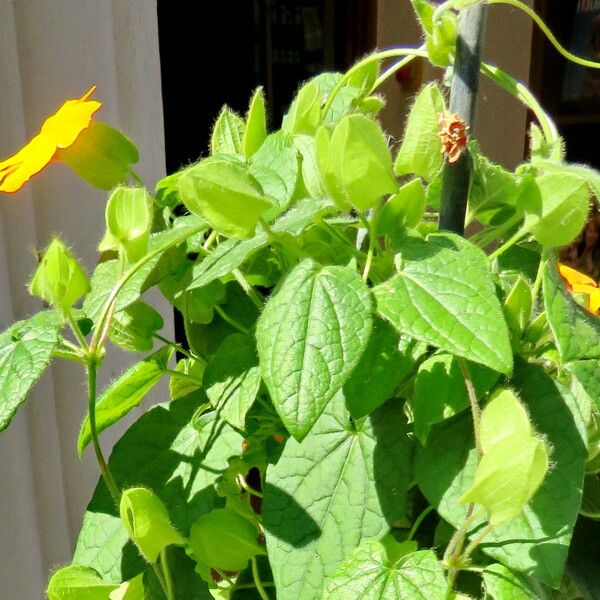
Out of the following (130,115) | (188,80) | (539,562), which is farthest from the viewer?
(188,80)

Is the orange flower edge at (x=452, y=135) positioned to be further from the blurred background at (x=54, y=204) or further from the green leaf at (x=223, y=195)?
the blurred background at (x=54, y=204)

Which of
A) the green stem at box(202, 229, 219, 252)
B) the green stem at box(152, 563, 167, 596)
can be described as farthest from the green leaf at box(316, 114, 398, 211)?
the green stem at box(152, 563, 167, 596)

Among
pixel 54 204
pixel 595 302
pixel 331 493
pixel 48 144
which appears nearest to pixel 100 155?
pixel 48 144

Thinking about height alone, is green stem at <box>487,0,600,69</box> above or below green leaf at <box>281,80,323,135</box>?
above

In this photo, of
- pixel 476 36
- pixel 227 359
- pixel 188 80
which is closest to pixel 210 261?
pixel 227 359

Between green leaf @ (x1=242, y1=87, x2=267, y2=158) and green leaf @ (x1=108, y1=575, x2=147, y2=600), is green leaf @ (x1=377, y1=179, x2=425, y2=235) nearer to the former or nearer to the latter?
green leaf @ (x1=242, y1=87, x2=267, y2=158)

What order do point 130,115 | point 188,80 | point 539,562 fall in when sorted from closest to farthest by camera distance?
point 539,562 < point 130,115 < point 188,80

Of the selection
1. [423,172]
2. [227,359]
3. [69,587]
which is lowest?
[69,587]

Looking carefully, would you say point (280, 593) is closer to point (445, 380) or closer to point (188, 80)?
point (445, 380)

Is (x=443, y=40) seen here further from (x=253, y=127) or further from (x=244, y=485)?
(x=244, y=485)
